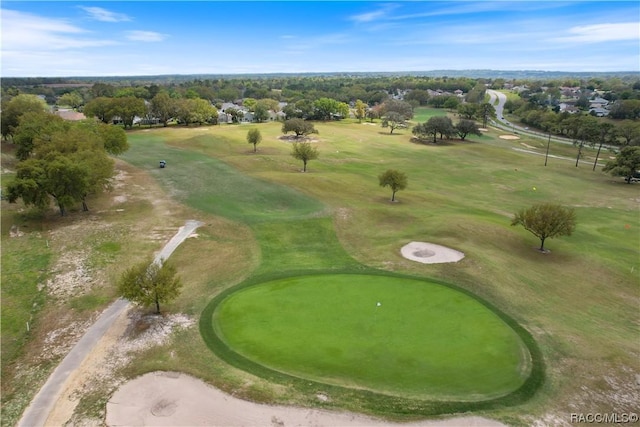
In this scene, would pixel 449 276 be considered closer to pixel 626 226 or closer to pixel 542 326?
pixel 542 326

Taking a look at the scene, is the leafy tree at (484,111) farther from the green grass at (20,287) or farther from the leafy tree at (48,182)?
the green grass at (20,287)

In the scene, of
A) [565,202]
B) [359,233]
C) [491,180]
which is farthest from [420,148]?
[359,233]

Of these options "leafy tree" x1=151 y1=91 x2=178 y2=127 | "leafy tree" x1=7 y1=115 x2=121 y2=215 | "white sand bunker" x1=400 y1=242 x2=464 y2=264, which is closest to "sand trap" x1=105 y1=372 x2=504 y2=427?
"white sand bunker" x1=400 y1=242 x2=464 y2=264

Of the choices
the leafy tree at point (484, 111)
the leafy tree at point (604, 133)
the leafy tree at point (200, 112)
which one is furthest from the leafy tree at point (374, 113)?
the leafy tree at point (604, 133)

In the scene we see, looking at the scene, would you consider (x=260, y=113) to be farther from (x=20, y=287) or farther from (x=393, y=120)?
(x=20, y=287)

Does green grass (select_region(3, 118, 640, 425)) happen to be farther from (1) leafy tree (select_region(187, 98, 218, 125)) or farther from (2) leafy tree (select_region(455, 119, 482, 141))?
(1) leafy tree (select_region(187, 98, 218, 125))
